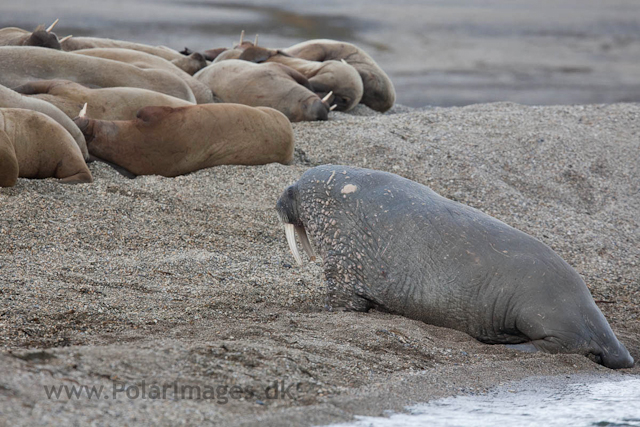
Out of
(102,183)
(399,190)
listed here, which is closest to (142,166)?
(102,183)

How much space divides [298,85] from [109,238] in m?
4.89

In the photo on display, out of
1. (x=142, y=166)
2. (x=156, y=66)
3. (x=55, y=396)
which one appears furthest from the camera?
(x=156, y=66)

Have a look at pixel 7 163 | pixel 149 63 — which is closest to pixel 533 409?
pixel 7 163

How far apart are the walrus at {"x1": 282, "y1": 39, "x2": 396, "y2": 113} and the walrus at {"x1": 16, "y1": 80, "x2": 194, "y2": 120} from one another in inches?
167

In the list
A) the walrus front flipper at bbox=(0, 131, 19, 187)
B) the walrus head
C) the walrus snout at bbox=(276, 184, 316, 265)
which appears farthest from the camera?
the walrus head

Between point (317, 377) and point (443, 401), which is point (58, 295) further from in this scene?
point (443, 401)

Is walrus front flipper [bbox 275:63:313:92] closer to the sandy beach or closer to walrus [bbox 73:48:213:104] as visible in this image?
walrus [bbox 73:48:213:104]

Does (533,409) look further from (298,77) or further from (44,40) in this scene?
(44,40)

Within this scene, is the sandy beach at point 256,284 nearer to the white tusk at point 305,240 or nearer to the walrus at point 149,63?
the white tusk at point 305,240

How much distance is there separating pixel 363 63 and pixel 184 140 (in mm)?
5558

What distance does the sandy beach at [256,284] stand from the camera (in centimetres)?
237

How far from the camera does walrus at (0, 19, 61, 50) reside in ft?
28.6

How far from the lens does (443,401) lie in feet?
8.67

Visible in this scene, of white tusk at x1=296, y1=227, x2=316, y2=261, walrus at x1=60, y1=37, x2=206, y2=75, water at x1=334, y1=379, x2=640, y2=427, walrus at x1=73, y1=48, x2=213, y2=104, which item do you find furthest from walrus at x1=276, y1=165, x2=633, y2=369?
walrus at x1=60, y1=37, x2=206, y2=75
